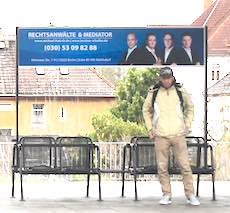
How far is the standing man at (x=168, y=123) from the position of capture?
32.2 feet

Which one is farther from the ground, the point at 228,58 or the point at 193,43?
the point at 228,58

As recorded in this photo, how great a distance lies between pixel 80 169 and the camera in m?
10.5

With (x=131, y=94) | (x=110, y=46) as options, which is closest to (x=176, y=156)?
(x=110, y=46)

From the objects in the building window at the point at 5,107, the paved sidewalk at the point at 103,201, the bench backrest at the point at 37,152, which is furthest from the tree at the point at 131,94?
the bench backrest at the point at 37,152

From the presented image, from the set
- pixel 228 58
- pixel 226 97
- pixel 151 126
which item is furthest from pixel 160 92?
pixel 228 58

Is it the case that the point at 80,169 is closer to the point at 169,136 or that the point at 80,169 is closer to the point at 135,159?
the point at 135,159

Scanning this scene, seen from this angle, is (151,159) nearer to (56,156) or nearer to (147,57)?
(56,156)

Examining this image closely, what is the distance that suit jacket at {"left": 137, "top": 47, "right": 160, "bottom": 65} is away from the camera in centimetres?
1154

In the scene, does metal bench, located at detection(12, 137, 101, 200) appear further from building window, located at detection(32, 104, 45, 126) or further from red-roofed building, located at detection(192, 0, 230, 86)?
red-roofed building, located at detection(192, 0, 230, 86)

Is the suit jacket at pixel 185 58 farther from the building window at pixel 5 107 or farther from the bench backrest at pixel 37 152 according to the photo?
the building window at pixel 5 107

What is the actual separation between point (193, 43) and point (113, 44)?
127 cm

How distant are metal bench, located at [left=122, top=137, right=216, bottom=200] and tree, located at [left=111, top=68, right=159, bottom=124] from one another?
23610mm

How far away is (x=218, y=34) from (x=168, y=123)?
55.6 m

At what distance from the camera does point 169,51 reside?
11.6 m
